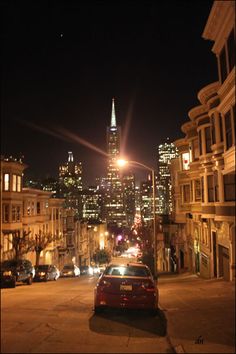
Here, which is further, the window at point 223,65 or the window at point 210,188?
the window at point 210,188

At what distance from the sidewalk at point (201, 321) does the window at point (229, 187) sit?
17.1 ft

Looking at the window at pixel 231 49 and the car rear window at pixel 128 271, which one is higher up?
the window at pixel 231 49

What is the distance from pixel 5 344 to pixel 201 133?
1781cm

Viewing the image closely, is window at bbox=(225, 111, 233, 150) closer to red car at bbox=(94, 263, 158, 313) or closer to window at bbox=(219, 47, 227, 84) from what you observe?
window at bbox=(219, 47, 227, 84)

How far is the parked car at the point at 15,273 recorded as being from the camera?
21609 mm

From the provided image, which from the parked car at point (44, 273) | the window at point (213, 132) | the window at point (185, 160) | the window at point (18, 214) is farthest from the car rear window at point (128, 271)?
the window at point (18, 214)

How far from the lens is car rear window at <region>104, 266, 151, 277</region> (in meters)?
10.8

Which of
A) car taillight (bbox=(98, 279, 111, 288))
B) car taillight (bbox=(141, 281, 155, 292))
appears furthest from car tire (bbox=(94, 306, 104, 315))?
car taillight (bbox=(141, 281, 155, 292))

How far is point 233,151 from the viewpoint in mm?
14281

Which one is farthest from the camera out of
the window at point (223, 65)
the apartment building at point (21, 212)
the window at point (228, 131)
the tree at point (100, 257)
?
the tree at point (100, 257)

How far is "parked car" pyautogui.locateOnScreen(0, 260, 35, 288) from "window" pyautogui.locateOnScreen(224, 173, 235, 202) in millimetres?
11995

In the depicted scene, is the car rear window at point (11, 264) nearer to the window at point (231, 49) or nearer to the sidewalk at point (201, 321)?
the sidewalk at point (201, 321)

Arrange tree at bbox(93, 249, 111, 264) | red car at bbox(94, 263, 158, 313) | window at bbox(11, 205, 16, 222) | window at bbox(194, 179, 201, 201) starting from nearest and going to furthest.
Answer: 1. red car at bbox(94, 263, 158, 313)
2. window at bbox(194, 179, 201, 201)
3. window at bbox(11, 205, 16, 222)
4. tree at bbox(93, 249, 111, 264)

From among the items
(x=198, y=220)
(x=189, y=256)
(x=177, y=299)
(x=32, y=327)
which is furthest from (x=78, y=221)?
(x=32, y=327)
